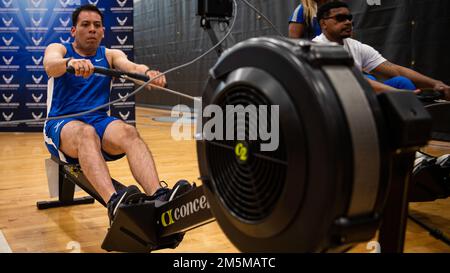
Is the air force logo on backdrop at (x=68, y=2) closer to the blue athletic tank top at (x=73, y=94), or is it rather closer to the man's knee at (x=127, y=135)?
the blue athletic tank top at (x=73, y=94)

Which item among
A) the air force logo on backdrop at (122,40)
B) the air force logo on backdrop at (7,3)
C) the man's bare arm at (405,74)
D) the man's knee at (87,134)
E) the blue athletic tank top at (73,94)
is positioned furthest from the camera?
the air force logo on backdrop at (122,40)

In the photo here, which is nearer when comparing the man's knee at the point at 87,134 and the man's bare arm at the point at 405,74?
the man's knee at the point at 87,134

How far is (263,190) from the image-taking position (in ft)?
3.12

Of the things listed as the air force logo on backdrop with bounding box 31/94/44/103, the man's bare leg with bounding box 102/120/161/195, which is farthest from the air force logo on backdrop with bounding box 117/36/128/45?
the man's bare leg with bounding box 102/120/161/195

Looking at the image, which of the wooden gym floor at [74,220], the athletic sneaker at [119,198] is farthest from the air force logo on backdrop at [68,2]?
the athletic sneaker at [119,198]

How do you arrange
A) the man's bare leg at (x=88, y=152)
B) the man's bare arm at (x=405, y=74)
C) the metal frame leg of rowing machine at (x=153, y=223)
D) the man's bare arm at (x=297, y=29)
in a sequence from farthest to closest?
the man's bare arm at (x=297, y=29), the man's bare arm at (x=405, y=74), the man's bare leg at (x=88, y=152), the metal frame leg of rowing machine at (x=153, y=223)

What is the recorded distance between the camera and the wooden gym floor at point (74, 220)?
2.03 m

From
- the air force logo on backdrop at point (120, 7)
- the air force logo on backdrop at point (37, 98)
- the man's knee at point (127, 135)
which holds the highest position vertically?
the air force logo on backdrop at point (120, 7)

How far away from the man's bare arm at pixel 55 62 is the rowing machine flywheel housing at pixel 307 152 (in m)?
1.27

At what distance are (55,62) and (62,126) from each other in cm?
28

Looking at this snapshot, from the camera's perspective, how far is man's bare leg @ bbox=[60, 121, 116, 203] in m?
1.85

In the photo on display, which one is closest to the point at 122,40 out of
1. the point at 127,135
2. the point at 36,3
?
the point at 36,3

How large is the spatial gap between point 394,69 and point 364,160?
1.75 metres

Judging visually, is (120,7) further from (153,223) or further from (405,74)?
(153,223)
